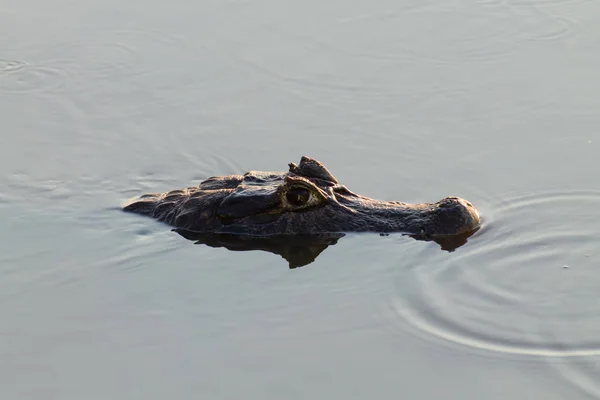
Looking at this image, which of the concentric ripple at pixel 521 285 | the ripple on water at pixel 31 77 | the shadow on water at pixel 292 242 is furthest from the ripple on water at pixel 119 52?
the concentric ripple at pixel 521 285

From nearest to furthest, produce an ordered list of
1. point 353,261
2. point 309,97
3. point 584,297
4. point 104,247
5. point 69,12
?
point 584,297, point 353,261, point 104,247, point 309,97, point 69,12

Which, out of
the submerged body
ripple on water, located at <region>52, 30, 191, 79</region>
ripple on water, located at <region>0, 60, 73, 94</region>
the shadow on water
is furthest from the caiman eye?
ripple on water, located at <region>0, 60, 73, 94</region>

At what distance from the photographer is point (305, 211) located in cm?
973

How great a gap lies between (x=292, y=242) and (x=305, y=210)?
31 centimetres

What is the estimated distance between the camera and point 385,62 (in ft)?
43.6

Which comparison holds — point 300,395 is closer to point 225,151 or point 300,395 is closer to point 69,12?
point 225,151

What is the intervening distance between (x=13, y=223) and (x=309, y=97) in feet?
12.5

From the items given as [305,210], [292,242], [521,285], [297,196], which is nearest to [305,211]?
[305,210]

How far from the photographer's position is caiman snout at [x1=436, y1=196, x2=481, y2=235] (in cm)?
927

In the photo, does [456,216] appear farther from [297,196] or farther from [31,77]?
[31,77]

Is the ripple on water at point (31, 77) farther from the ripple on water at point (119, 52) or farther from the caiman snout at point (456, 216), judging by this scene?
the caiman snout at point (456, 216)

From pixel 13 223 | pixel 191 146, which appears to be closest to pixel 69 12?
pixel 191 146

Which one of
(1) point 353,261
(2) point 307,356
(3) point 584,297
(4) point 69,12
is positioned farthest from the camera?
(4) point 69,12

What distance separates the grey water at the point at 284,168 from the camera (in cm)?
738
